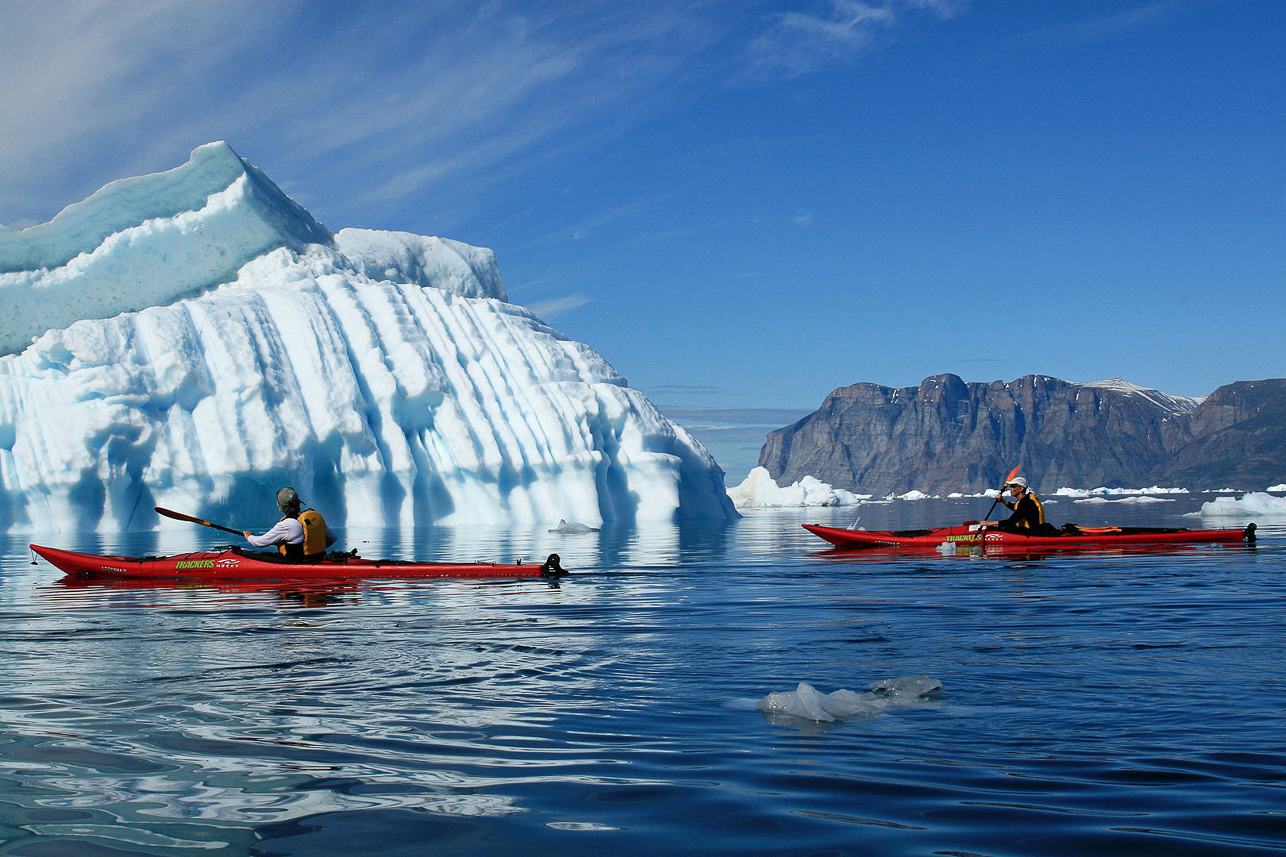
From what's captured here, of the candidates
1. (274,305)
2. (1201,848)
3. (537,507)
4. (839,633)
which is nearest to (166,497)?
(274,305)

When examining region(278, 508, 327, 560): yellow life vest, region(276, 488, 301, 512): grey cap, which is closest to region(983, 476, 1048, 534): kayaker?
region(278, 508, 327, 560): yellow life vest

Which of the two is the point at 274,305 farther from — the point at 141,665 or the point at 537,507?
the point at 141,665

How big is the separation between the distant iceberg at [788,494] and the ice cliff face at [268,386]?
3099cm

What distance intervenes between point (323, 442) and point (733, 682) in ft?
94.7

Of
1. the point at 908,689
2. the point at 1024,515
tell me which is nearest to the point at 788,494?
the point at 1024,515

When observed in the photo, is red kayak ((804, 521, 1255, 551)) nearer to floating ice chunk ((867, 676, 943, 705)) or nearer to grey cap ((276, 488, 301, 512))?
grey cap ((276, 488, 301, 512))

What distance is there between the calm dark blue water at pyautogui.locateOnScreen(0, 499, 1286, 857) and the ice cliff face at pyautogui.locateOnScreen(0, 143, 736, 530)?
22887 millimetres

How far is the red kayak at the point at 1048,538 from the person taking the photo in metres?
16.4

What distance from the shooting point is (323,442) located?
3222 centimetres

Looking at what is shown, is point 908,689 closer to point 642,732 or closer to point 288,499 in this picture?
point 642,732

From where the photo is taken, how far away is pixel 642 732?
4242 mm

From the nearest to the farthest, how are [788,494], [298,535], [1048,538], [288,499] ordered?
[288,499], [298,535], [1048,538], [788,494]

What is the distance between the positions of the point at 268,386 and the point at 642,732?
29925mm

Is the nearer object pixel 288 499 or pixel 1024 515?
pixel 288 499
